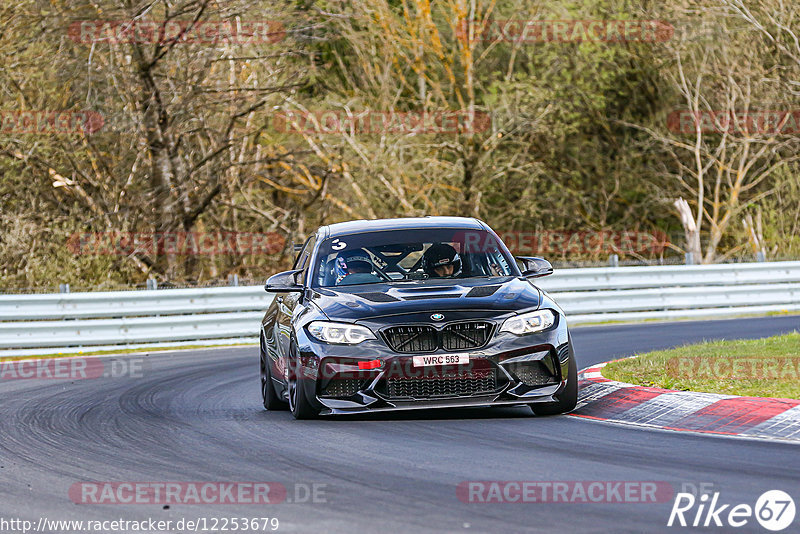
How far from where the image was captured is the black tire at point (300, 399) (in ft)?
31.1

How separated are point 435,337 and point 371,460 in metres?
1.64

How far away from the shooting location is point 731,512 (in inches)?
223

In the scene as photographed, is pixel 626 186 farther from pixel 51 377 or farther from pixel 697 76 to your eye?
pixel 51 377

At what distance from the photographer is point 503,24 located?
33438 mm

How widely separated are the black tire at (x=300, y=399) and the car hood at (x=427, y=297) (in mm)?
555

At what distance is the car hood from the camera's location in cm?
919

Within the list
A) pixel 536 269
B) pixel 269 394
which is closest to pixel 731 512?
pixel 536 269

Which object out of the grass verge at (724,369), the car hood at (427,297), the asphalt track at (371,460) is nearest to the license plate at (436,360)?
the car hood at (427,297)

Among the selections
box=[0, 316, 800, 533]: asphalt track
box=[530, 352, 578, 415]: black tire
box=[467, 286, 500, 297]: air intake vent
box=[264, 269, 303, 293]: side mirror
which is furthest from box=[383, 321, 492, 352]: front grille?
box=[264, 269, 303, 293]: side mirror

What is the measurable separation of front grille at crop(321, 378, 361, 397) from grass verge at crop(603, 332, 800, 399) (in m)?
2.54

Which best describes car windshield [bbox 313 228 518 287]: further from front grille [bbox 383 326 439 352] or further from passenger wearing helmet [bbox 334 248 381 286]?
front grille [bbox 383 326 439 352]

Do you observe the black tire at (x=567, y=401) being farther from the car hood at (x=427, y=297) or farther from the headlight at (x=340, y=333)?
the headlight at (x=340, y=333)

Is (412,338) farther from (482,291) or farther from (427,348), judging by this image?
(482,291)

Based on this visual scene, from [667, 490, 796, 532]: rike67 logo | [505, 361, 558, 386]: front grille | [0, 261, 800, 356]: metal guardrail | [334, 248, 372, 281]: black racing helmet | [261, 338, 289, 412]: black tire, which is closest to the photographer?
[667, 490, 796, 532]: rike67 logo
